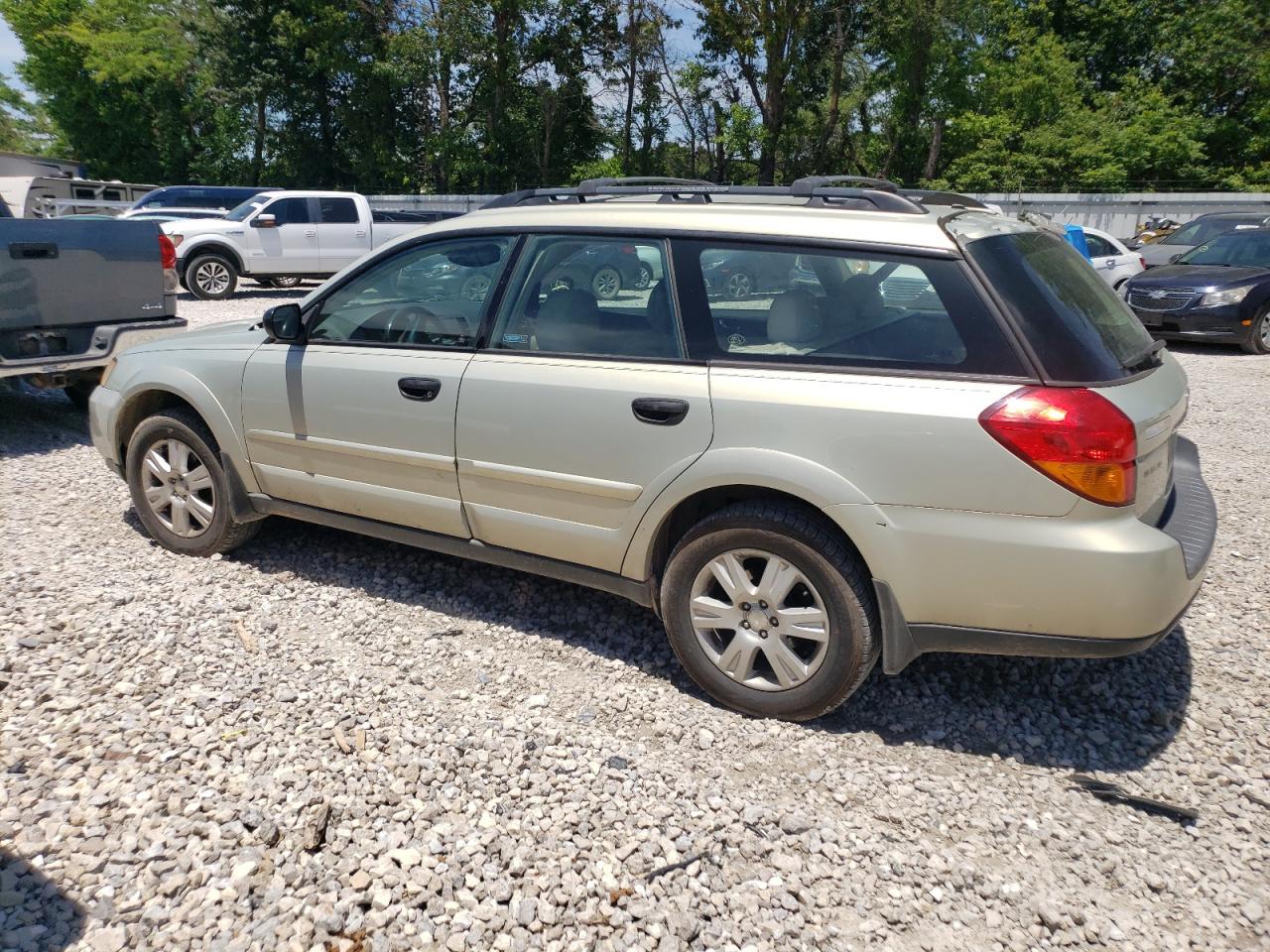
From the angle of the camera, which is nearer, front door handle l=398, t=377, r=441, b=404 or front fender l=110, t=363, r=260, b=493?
front door handle l=398, t=377, r=441, b=404

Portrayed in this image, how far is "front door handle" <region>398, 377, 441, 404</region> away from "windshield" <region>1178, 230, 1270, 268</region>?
42.3ft

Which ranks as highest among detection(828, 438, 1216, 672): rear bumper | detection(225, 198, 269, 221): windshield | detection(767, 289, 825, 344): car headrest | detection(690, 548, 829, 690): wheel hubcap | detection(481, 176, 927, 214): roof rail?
detection(481, 176, 927, 214): roof rail

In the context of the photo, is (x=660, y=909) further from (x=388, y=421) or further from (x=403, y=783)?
(x=388, y=421)

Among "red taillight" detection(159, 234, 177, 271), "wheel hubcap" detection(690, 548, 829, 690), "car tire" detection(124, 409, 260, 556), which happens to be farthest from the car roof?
"red taillight" detection(159, 234, 177, 271)

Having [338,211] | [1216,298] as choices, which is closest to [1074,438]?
[1216,298]

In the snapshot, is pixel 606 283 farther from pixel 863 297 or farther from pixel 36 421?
pixel 36 421

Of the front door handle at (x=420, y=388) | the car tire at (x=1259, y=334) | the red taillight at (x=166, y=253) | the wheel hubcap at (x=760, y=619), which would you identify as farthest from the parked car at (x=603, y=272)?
the car tire at (x=1259, y=334)

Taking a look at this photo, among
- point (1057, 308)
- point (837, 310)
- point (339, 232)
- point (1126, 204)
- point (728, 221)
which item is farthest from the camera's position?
point (1126, 204)

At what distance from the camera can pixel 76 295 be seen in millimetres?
6668

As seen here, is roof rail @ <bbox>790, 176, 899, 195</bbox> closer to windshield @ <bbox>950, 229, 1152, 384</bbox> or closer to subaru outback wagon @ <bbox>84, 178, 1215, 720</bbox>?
subaru outback wagon @ <bbox>84, 178, 1215, 720</bbox>

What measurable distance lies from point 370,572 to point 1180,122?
3120 cm

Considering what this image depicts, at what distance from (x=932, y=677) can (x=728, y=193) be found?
209 cm

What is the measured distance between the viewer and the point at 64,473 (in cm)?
620

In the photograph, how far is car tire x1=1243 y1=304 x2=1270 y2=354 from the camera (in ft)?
39.6
